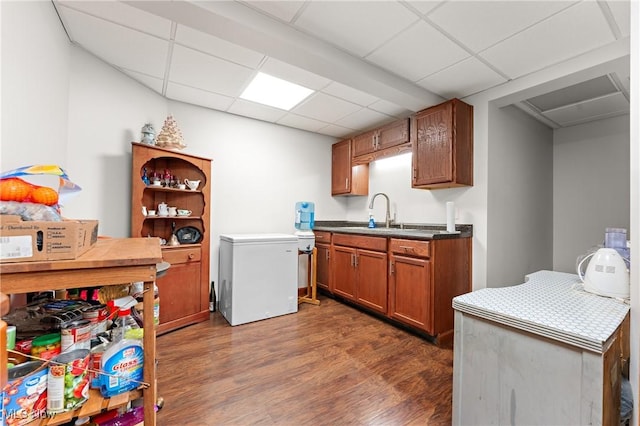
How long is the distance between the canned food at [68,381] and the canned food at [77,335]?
22mm

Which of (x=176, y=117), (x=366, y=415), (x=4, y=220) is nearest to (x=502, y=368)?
(x=366, y=415)

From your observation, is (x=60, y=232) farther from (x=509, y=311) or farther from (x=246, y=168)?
(x=246, y=168)

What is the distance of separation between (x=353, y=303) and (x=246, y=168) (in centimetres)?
216

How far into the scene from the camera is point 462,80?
2.40 m

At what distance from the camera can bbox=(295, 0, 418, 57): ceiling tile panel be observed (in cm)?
157

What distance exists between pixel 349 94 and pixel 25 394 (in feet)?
9.31

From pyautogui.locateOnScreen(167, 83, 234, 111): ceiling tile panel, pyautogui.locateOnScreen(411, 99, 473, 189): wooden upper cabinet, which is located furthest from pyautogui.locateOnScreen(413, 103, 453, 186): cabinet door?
pyautogui.locateOnScreen(167, 83, 234, 111): ceiling tile panel

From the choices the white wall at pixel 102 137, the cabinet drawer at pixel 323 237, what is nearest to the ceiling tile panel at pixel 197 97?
the white wall at pixel 102 137

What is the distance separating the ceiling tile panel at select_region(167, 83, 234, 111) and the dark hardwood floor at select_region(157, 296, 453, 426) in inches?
92.6

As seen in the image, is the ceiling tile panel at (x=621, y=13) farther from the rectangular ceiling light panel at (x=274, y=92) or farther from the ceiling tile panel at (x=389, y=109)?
the rectangular ceiling light panel at (x=274, y=92)

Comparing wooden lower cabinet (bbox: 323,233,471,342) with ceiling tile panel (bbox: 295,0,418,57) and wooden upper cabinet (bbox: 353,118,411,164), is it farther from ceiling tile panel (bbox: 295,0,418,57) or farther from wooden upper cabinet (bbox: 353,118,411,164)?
ceiling tile panel (bbox: 295,0,418,57)

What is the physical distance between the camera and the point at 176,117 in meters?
2.87

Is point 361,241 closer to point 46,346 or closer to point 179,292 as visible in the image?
point 179,292

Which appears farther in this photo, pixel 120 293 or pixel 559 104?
pixel 559 104
